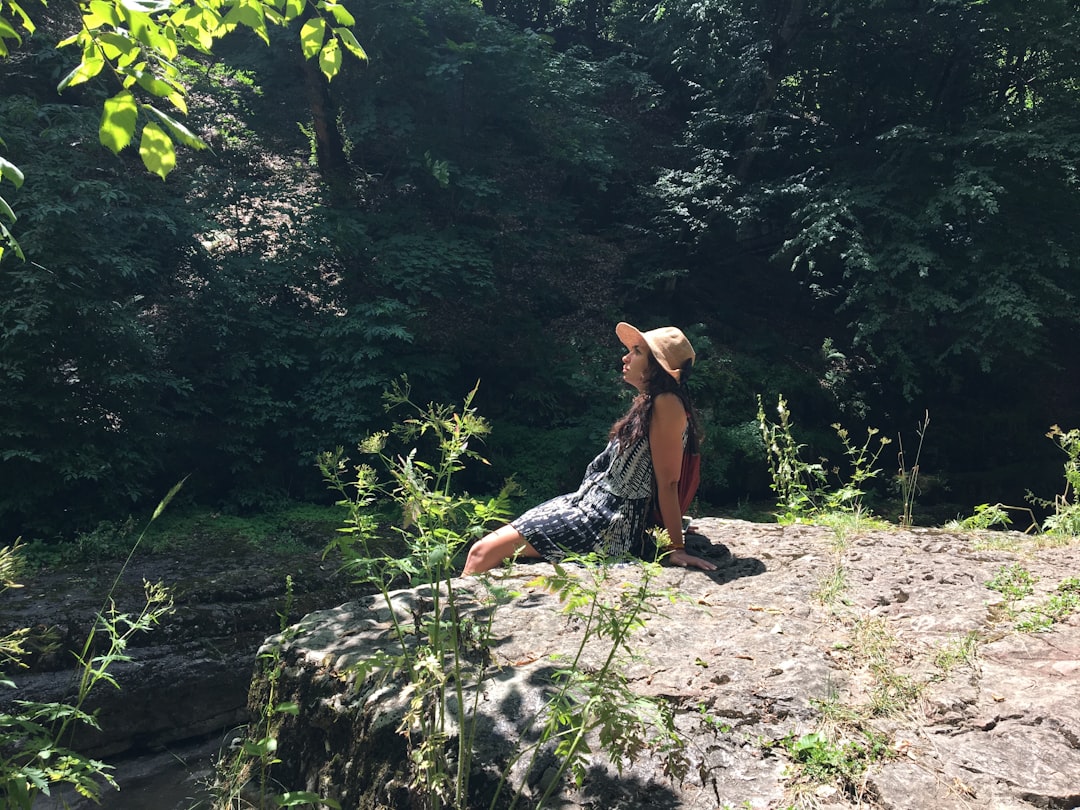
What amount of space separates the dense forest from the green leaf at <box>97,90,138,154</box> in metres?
5.44

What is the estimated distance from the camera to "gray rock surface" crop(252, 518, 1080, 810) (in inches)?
75.9

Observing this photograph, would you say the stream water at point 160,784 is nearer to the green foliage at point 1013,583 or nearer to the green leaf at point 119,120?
the green leaf at point 119,120

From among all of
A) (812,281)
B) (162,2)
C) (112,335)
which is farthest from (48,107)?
(812,281)

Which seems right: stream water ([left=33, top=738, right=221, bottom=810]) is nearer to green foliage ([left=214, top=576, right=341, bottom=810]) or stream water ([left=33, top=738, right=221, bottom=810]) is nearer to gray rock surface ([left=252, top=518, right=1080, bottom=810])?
green foliage ([left=214, top=576, right=341, bottom=810])

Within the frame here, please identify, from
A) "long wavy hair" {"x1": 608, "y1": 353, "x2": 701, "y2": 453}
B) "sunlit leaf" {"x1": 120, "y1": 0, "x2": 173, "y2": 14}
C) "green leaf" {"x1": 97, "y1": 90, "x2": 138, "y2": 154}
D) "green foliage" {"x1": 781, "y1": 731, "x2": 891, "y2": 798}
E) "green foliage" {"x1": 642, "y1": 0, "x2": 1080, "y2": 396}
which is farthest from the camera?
"green foliage" {"x1": 642, "y1": 0, "x2": 1080, "y2": 396}

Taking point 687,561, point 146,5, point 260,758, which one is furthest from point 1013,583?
point 146,5

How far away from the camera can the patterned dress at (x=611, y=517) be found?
3.67 meters

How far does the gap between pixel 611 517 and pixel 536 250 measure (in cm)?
807

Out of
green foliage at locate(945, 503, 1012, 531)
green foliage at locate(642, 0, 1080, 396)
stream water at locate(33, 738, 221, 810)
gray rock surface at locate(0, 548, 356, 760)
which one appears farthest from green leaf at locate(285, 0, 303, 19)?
green foliage at locate(642, 0, 1080, 396)

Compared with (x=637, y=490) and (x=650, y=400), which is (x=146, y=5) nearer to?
(x=650, y=400)

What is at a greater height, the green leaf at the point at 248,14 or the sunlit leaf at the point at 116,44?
the green leaf at the point at 248,14

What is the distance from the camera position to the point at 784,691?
233 cm

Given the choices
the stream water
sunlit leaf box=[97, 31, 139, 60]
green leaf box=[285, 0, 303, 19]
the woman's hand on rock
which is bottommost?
the stream water

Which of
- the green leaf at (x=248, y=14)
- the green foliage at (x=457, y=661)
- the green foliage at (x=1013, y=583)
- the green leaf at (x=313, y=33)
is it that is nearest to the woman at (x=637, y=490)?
the green foliage at (x=1013, y=583)
